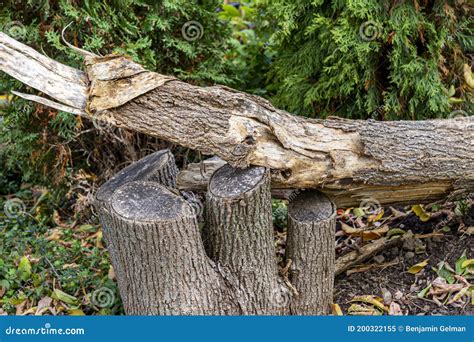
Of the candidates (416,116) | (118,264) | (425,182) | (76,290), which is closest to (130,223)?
(118,264)

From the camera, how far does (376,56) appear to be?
15.8 feet

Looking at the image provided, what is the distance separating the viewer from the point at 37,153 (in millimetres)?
4984

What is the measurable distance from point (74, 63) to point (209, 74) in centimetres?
107

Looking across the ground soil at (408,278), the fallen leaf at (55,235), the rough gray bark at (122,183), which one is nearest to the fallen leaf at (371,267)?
the ground soil at (408,278)

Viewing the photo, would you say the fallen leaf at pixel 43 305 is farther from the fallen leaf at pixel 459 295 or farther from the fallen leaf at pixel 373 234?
the fallen leaf at pixel 459 295

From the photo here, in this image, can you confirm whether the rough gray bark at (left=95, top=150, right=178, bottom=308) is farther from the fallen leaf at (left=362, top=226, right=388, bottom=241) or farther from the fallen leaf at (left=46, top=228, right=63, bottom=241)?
the fallen leaf at (left=362, top=226, right=388, bottom=241)

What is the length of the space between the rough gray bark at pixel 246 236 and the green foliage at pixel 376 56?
5.43ft

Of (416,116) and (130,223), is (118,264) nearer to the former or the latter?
(130,223)

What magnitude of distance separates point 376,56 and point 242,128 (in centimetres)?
181

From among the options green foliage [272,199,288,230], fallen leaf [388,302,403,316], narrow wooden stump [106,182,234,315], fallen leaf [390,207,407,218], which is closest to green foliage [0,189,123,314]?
narrow wooden stump [106,182,234,315]

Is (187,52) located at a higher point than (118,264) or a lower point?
higher

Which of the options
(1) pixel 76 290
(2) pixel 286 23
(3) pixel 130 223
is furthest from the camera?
(2) pixel 286 23

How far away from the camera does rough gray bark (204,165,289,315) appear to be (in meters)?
3.40

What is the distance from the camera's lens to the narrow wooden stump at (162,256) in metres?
3.30
